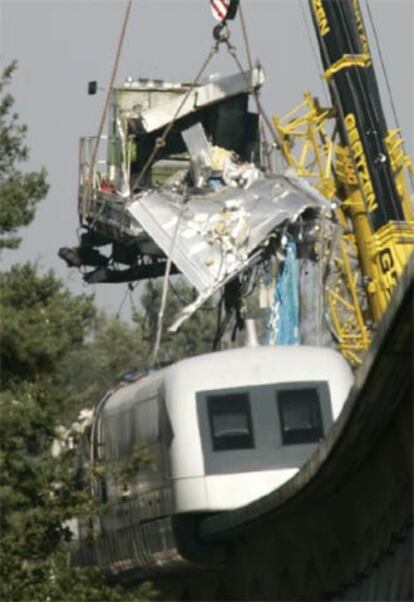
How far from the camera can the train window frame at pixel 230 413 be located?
120 ft

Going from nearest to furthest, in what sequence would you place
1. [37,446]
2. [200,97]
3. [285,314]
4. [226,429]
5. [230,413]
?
[37,446] → [226,429] → [230,413] → [285,314] → [200,97]

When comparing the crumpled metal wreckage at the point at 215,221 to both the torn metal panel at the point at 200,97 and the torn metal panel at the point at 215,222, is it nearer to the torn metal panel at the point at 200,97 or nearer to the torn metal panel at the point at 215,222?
the torn metal panel at the point at 215,222

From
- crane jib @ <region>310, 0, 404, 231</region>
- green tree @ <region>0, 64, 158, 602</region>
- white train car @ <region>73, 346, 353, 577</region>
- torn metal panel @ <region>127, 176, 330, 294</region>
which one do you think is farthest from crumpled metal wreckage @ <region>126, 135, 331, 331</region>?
green tree @ <region>0, 64, 158, 602</region>

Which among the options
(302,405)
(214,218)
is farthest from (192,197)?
(302,405)

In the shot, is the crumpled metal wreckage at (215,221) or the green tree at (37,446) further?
the crumpled metal wreckage at (215,221)

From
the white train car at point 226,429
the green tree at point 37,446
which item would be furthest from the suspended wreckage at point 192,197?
the green tree at point 37,446

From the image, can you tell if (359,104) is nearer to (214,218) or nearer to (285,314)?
(285,314)

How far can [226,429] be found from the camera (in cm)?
3678

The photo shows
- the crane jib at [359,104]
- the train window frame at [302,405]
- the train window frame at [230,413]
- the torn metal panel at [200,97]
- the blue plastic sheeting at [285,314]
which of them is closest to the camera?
the train window frame at [230,413]

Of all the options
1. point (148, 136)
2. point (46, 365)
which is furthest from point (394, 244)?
point (46, 365)

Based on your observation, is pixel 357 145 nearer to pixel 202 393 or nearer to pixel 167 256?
pixel 167 256

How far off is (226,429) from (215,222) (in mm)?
17874

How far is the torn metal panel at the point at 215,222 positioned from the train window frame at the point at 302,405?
16.2m

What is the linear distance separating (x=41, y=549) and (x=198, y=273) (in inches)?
1212
